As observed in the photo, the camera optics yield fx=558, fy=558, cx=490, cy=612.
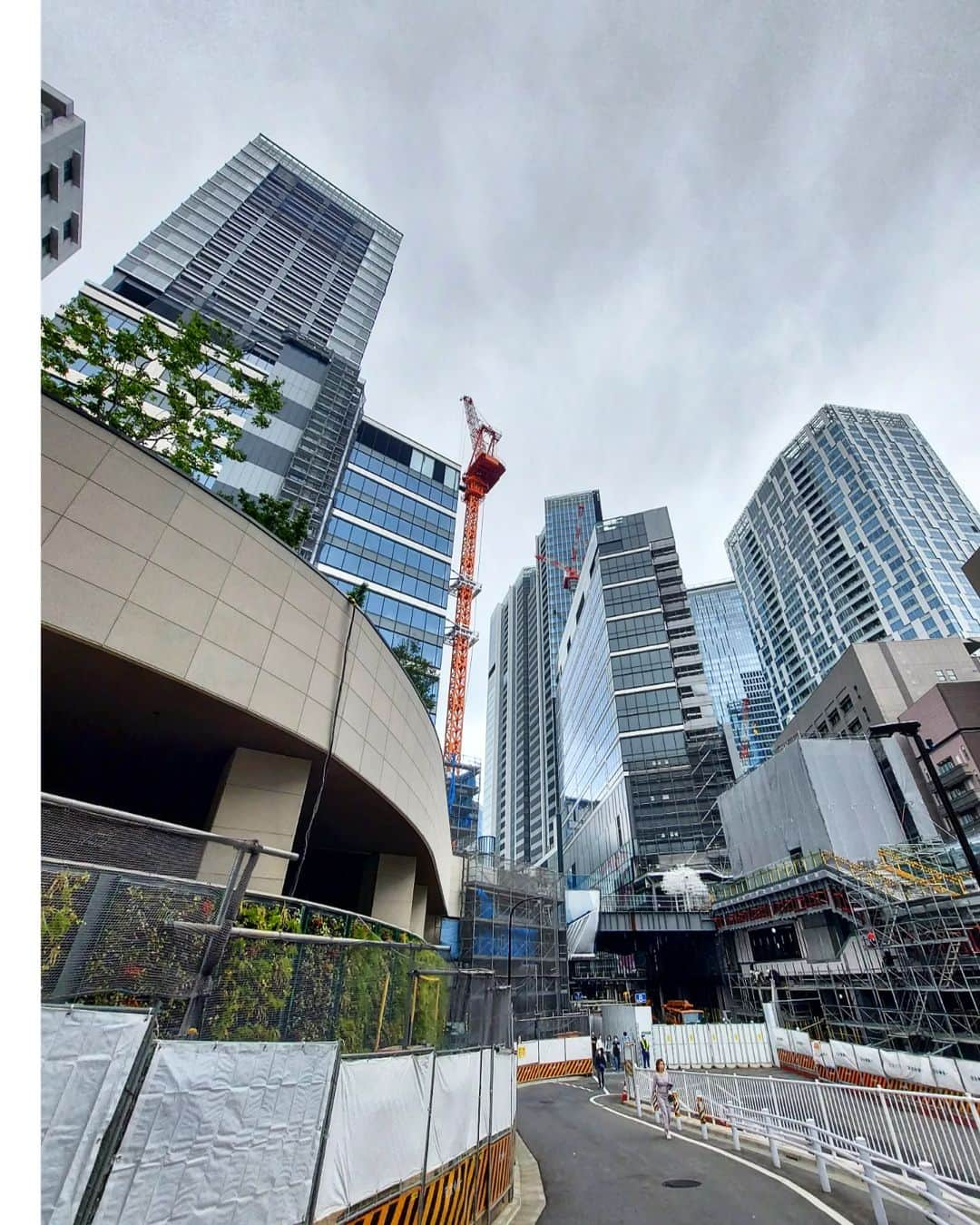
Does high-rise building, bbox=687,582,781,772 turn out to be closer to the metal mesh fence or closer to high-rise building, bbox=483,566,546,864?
high-rise building, bbox=483,566,546,864

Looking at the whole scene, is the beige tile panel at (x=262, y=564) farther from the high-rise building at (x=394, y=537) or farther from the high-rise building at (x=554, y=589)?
the high-rise building at (x=554, y=589)

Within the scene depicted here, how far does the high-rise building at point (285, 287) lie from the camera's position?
1967 inches

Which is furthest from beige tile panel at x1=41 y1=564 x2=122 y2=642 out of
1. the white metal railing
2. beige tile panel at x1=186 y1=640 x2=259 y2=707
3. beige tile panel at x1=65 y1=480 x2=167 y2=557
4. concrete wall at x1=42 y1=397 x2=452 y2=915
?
the white metal railing

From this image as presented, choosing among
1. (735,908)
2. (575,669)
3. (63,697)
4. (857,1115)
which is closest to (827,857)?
(735,908)

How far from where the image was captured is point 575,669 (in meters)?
112

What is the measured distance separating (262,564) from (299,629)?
1435mm

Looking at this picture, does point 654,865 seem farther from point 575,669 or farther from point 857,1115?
point 857,1115

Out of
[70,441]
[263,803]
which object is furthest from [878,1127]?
[70,441]

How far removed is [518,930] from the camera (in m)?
35.3

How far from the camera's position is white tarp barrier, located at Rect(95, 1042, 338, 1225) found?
120 inches

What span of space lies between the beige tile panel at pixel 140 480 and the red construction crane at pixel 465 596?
51.3m

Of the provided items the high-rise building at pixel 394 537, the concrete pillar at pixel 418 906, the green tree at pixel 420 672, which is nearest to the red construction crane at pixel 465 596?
the high-rise building at pixel 394 537

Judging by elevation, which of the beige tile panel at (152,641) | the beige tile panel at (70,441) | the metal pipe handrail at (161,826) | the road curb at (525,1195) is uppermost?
the beige tile panel at (70,441)

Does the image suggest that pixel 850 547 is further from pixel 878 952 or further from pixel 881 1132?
pixel 881 1132
